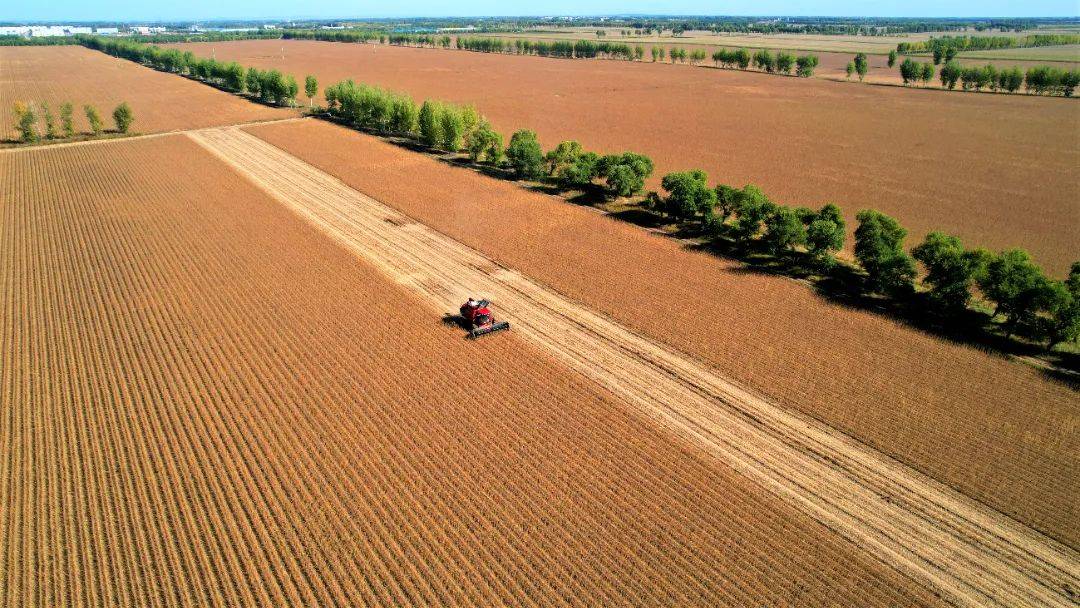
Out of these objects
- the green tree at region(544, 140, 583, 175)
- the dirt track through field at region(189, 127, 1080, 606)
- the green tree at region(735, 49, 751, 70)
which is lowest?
the dirt track through field at region(189, 127, 1080, 606)

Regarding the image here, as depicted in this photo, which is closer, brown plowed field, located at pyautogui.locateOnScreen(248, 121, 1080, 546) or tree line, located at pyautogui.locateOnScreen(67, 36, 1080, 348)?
brown plowed field, located at pyautogui.locateOnScreen(248, 121, 1080, 546)

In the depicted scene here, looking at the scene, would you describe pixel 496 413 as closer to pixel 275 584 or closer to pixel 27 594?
pixel 275 584

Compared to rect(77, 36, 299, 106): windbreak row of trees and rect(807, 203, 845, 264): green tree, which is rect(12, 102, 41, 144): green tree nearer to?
rect(77, 36, 299, 106): windbreak row of trees

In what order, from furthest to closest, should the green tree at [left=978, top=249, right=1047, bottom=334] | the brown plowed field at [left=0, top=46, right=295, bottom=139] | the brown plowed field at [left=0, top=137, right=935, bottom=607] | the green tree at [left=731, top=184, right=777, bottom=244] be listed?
the brown plowed field at [left=0, top=46, right=295, bottom=139]
the green tree at [left=731, top=184, right=777, bottom=244]
the green tree at [left=978, top=249, right=1047, bottom=334]
the brown plowed field at [left=0, top=137, right=935, bottom=607]

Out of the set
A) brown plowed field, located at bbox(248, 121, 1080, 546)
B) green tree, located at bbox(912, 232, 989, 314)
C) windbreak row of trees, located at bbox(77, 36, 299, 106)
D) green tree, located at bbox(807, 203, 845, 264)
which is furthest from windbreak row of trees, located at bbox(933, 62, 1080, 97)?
windbreak row of trees, located at bbox(77, 36, 299, 106)

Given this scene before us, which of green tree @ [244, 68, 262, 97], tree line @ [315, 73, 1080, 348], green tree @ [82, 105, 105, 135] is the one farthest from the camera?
green tree @ [244, 68, 262, 97]

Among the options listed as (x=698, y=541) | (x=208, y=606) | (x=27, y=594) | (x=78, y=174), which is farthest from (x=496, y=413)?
(x=78, y=174)

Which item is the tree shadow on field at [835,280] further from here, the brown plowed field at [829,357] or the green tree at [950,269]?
the brown plowed field at [829,357]
